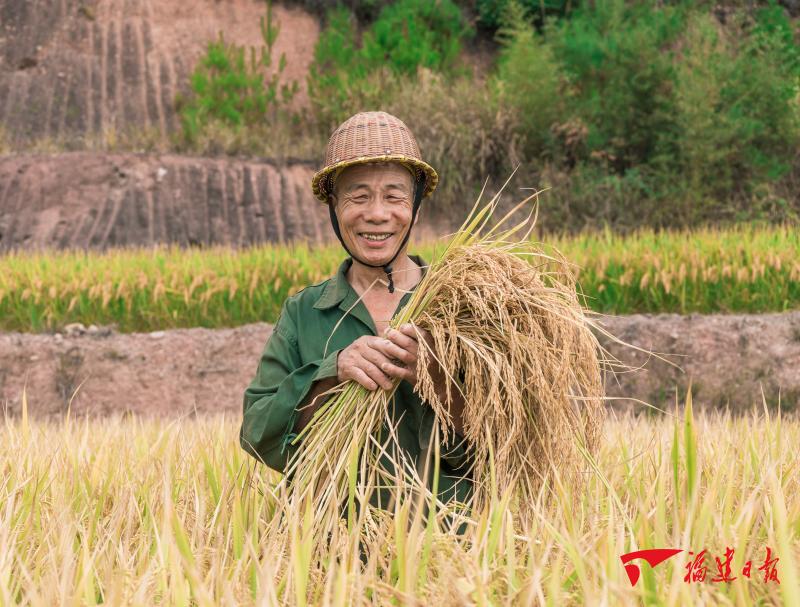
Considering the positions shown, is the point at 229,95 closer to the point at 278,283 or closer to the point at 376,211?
the point at 278,283

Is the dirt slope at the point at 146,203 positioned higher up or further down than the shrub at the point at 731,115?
further down

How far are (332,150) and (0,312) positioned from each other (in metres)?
5.50

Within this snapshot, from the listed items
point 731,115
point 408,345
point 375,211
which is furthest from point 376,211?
point 731,115

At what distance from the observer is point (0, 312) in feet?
22.1

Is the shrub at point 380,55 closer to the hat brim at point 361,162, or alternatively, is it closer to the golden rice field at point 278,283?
the golden rice field at point 278,283

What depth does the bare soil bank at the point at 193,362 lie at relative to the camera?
19.2ft

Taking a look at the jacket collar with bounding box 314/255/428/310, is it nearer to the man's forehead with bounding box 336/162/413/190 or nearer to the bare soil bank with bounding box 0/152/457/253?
the man's forehead with bounding box 336/162/413/190

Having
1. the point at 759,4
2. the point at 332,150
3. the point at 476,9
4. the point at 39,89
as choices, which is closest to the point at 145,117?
the point at 39,89

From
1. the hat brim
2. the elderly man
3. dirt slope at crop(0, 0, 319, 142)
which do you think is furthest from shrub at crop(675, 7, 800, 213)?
the elderly man

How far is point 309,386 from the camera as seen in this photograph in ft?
5.90

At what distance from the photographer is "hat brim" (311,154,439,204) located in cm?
199

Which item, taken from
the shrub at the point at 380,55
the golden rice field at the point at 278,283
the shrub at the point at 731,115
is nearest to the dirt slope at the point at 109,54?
the shrub at the point at 380,55

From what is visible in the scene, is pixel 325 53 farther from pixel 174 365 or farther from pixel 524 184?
pixel 174 365

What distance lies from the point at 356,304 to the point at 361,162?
0.32m
